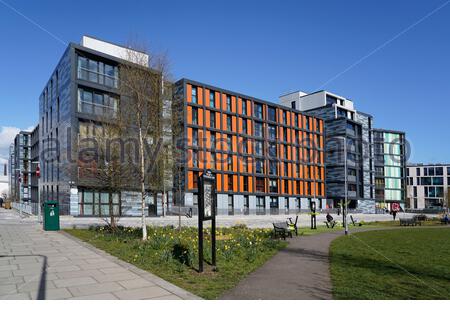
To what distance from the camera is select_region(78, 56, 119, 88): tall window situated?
3891cm

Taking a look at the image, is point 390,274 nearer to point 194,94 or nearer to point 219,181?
point 219,181

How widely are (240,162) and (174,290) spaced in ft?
182

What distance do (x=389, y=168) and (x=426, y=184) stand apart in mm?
36070

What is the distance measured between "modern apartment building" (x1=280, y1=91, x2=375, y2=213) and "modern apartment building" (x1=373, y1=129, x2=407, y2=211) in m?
11.1

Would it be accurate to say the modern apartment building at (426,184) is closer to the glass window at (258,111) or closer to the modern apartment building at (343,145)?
the modern apartment building at (343,145)

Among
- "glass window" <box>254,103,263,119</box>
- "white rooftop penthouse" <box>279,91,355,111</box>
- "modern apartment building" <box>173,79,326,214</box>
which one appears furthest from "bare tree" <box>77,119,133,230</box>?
"white rooftop penthouse" <box>279,91,355,111</box>

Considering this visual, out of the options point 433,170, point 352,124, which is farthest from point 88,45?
point 433,170

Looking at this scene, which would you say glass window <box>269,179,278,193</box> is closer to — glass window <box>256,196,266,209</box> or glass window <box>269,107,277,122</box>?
glass window <box>256,196,266,209</box>

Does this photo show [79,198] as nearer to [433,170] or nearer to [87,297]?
[87,297]

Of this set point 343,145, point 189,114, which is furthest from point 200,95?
point 343,145

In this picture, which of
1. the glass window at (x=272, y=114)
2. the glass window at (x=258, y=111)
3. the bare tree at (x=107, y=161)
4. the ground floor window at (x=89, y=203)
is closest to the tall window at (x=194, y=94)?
the glass window at (x=258, y=111)

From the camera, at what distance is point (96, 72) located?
40.0 metres

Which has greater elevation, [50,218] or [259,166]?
[259,166]

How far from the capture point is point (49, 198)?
44938mm
